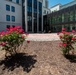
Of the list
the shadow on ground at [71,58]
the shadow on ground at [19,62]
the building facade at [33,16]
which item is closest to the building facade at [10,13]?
the building facade at [33,16]

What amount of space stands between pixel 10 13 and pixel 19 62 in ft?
121

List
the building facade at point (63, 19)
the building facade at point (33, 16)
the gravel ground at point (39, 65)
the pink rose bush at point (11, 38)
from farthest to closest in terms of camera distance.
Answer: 1. the building facade at point (33, 16)
2. the building facade at point (63, 19)
3. the pink rose bush at point (11, 38)
4. the gravel ground at point (39, 65)

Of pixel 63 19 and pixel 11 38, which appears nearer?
pixel 11 38

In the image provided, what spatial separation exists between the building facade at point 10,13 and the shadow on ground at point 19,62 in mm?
33535

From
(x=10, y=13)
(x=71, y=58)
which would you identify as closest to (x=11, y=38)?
(x=71, y=58)

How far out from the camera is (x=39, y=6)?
46312 mm

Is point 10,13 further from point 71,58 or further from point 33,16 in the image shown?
point 71,58

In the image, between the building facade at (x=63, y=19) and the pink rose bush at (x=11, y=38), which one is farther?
the building facade at (x=63, y=19)

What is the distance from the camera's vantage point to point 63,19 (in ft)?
124

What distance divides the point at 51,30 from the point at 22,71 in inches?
1531

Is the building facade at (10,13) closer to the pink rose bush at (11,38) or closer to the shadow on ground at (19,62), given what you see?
the shadow on ground at (19,62)

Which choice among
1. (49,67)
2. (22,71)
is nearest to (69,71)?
(49,67)

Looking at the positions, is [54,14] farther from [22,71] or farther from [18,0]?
[22,71]

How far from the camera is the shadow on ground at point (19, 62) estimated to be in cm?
604
